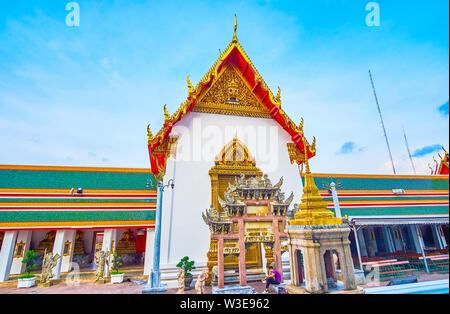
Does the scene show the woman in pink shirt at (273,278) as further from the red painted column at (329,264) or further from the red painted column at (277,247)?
the red painted column at (329,264)

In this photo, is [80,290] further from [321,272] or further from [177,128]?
[321,272]

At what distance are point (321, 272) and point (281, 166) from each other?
199 inches

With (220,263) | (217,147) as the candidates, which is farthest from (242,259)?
(217,147)

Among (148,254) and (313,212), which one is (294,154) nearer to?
(313,212)

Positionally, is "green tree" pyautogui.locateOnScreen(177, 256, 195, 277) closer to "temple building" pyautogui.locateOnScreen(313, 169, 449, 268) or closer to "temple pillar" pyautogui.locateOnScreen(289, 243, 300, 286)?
"temple pillar" pyautogui.locateOnScreen(289, 243, 300, 286)

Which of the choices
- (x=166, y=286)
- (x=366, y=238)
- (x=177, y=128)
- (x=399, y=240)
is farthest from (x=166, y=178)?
(x=399, y=240)

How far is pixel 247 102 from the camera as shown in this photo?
880 centimetres

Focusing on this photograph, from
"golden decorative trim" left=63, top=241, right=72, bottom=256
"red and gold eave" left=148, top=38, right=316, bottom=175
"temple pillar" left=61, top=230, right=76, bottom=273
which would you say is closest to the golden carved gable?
"red and gold eave" left=148, top=38, right=316, bottom=175

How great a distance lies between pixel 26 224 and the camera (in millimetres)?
8477

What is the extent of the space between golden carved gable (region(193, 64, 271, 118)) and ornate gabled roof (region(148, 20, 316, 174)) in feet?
0.14

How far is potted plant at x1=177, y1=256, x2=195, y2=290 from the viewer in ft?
19.6

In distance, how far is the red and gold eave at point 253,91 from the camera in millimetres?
7282

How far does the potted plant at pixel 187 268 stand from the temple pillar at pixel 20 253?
9.05 meters

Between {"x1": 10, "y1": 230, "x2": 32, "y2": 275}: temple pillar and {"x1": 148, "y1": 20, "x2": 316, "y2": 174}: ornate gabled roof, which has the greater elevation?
{"x1": 148, "y1": 20, "x2": 316, "y2": 174}: ornate gabled roof
